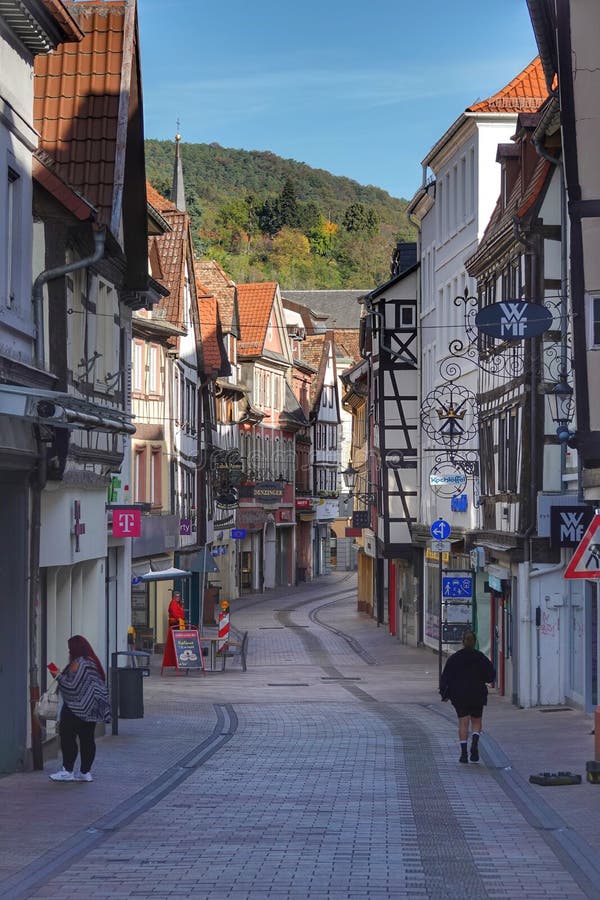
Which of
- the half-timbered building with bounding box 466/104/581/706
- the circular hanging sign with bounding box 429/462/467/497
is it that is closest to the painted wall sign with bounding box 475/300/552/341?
the half-timbered building with bounding box 466/104/581/706

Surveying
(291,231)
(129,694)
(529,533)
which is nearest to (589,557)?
(129,694)

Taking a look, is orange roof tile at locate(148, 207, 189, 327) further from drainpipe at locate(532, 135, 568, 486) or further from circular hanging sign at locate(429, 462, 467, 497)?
drainpipe at locate(532, 135, 568, 486)

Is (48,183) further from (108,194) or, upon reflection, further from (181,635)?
(181,635)

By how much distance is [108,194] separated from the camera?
19.8 m

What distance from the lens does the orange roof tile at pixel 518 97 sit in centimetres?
3484

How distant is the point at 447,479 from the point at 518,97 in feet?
30.2

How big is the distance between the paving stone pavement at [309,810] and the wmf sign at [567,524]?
9.60ft

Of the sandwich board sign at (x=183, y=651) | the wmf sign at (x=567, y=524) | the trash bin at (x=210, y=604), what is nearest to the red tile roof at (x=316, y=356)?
the trash bin at (x=210, y=604)

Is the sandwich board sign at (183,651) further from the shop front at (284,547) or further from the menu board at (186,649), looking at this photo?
the shop front at (284,547)

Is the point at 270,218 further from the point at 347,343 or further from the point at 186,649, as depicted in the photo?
the point at 186,649

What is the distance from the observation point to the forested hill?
147125 millimetres

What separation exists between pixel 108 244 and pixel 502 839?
1023cm

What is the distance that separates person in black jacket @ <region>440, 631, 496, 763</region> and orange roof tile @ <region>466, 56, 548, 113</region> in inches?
754

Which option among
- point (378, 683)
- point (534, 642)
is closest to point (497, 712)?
point (534, 642)
